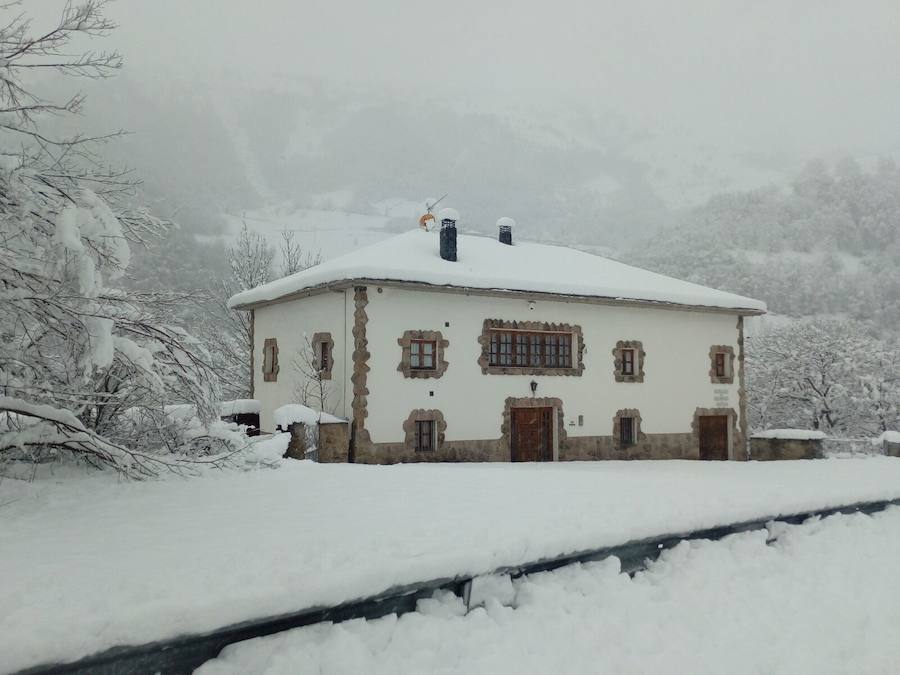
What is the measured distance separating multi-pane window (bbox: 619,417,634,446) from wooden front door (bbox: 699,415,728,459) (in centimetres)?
257

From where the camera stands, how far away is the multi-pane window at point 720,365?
64.5 feet

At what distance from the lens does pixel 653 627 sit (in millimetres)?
5250

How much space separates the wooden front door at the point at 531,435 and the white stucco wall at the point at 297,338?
4296 millimetres

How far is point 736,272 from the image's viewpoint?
5581 cm

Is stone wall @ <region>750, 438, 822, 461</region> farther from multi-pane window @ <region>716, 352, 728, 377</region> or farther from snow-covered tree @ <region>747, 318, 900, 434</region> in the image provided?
snow-covered tree @ <region>747, 318, 900, 434</region>

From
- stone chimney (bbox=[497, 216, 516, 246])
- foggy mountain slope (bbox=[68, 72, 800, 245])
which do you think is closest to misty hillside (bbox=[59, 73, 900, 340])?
foggy mountain slope (bbox=[68, 72, 800, 245])

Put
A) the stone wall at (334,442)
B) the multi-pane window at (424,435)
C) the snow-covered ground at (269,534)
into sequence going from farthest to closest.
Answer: the multi-pane window at (424,435), the stone wall at (334,442), the snow-covered ground at (269,534)

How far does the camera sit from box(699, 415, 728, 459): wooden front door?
19.3m

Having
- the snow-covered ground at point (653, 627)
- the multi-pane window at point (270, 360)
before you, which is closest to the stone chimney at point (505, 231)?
the multi-pane window at point (270, 360)

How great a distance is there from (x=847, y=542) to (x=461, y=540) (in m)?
5.41

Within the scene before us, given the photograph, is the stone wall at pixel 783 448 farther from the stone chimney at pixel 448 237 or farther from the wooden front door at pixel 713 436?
the stone chimney at pixel 448 237

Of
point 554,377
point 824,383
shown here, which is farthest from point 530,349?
point 824,383

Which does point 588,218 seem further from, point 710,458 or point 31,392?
point 31,392

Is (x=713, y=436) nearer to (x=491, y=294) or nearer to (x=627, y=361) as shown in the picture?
(x=627, y=361)
